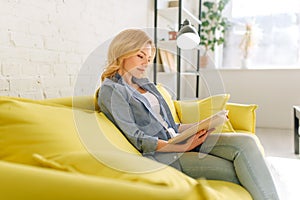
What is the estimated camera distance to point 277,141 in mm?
3133

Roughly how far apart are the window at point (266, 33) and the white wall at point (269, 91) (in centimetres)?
21

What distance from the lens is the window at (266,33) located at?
389 cm

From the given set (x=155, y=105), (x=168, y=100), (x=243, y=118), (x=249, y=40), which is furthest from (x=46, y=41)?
(x=249, y=40)

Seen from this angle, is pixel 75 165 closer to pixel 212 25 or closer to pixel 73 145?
pixel 73 145

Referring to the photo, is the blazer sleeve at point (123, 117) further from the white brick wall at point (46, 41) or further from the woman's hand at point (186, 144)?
the white brick wall at point (46, 41)

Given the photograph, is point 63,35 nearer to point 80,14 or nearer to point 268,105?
point 80,14

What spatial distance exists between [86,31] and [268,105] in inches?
113

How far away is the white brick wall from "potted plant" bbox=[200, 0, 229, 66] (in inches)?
81.6

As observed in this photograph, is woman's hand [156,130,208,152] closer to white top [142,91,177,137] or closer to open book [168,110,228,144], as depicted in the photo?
open book [168,110,228,144]

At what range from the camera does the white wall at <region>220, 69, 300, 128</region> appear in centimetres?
373

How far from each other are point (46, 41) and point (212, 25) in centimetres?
302

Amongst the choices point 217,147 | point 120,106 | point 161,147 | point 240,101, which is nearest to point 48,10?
point 120,106

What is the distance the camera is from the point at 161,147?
111cm

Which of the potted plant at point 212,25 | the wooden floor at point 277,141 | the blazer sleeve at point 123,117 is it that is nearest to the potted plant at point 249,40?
the potted plant at point 212,25
